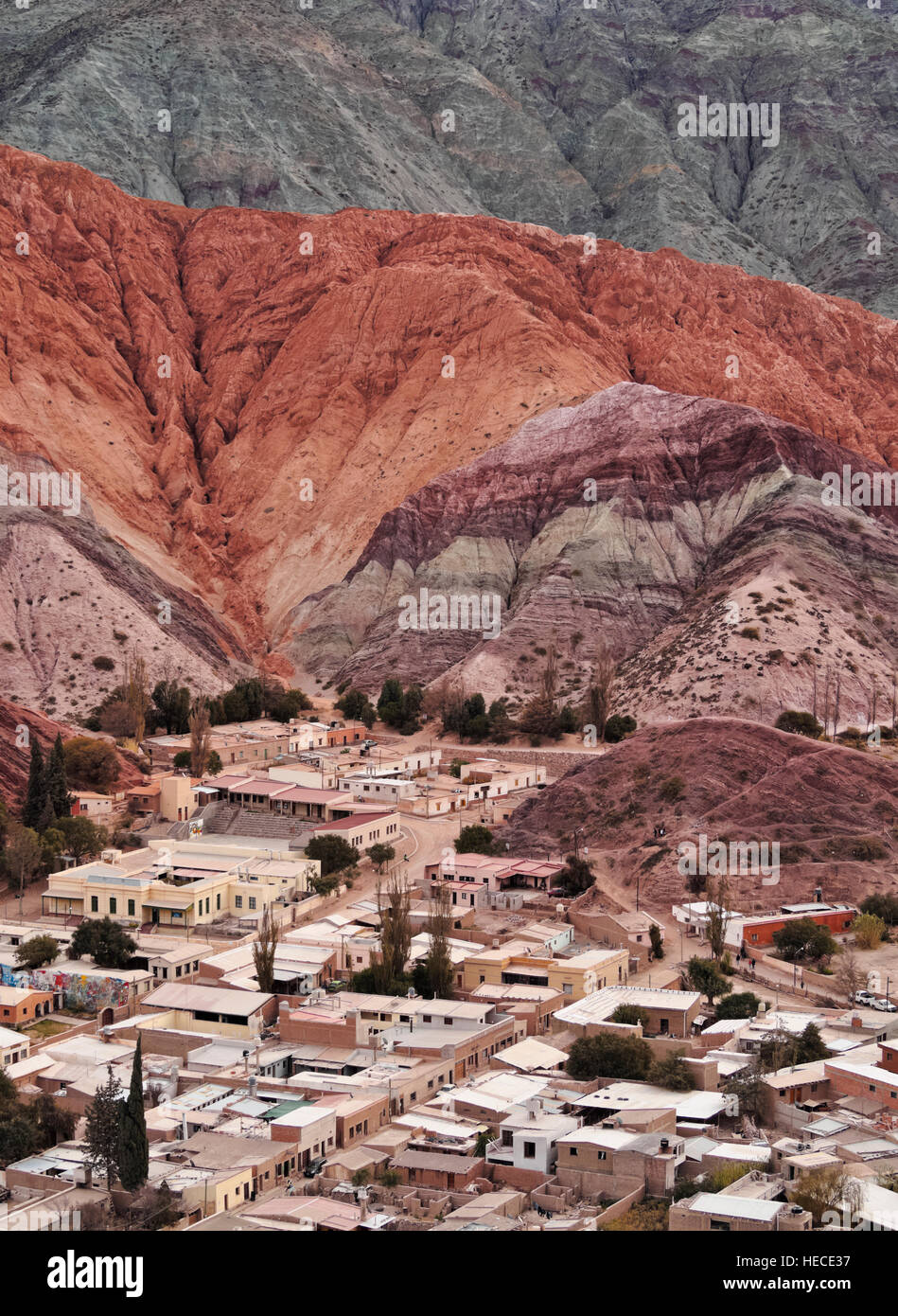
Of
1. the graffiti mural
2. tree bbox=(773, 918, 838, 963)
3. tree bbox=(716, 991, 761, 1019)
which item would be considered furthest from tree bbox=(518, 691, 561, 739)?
the graffiti mural

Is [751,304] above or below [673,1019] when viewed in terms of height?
above

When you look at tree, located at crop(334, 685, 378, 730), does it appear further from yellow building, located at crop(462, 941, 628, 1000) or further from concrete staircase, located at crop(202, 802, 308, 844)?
yellow building, located at crop(462, 941, 628, 1000)

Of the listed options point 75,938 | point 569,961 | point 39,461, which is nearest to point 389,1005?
point 569,961

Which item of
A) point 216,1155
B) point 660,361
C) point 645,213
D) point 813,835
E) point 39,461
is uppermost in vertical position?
point 645,213

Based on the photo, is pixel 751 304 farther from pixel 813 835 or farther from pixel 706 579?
pixel 813 835

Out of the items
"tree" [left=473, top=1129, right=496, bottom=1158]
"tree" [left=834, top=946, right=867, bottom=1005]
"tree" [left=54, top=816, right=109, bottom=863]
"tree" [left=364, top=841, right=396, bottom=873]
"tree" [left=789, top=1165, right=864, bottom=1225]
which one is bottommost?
"tree" [left=473, top=1129, right=496, bottom=1158]

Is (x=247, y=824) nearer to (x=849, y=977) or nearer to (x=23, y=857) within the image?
(x=23, y=857)

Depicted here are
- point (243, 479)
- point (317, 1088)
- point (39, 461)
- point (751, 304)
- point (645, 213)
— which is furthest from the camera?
point (645, 213)
